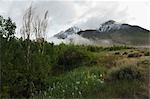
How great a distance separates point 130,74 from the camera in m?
16.5

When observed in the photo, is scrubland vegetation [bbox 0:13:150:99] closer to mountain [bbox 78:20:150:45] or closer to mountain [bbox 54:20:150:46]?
mountain [bbox 78:20:150:45]

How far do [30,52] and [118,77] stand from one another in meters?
3.79

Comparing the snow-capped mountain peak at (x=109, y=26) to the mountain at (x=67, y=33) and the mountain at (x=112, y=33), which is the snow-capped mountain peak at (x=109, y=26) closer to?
the mountain at (x=112, y=33)

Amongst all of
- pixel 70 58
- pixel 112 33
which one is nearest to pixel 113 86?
pixel 70 58

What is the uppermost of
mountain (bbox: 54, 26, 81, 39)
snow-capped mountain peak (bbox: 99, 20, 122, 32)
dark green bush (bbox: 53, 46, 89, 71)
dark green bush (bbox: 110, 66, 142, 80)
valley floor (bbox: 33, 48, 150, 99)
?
snow-capped mountain peak (bbox: 99, 20, 122, 32)

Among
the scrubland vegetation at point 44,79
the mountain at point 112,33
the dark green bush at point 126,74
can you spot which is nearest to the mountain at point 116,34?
the mountain at point 112,33

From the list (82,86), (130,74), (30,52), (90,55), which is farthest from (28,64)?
(90,55)

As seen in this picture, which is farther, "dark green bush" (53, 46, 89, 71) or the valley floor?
"dark green bush" (53, 46, 89, 71)

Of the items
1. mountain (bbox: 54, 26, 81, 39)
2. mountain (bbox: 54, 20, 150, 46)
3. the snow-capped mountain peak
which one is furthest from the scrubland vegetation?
the snow-capped mountain peak

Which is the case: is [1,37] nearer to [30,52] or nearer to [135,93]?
[30,52]

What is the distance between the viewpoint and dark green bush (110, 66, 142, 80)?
16359 mm

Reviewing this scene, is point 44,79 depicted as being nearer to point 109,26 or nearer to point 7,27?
point 7,27

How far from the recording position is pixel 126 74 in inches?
649

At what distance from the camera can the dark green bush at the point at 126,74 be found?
16.4 meters
